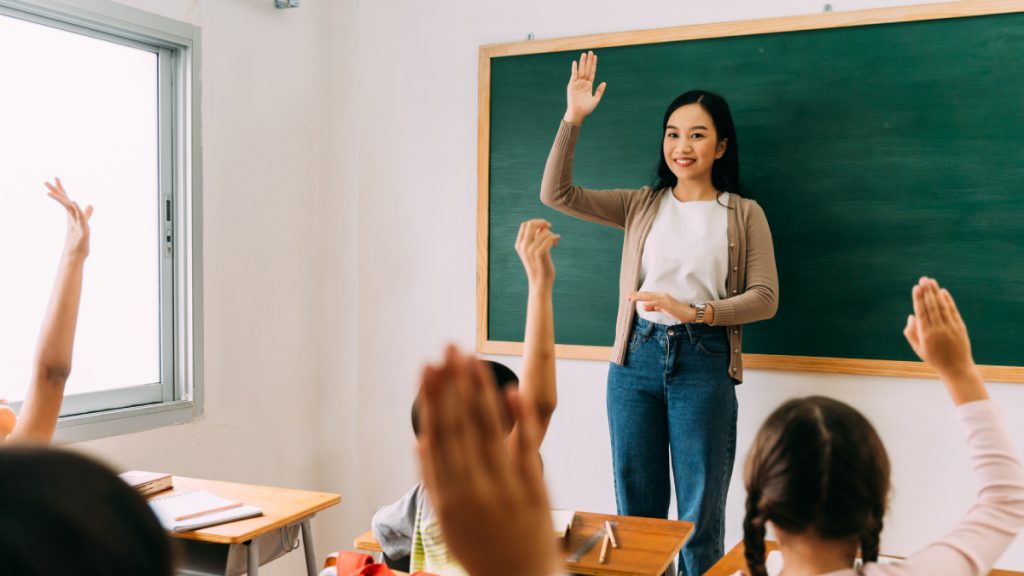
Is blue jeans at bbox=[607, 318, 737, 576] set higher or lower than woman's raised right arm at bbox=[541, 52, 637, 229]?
lower

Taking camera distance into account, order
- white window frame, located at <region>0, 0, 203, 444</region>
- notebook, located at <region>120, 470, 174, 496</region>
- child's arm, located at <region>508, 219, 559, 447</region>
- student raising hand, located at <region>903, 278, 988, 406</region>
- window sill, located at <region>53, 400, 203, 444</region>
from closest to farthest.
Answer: child's arm, located at <region>508, 219, 559, 447</region> → student raising hand, located at <region>903, 278, 988, 406</region> → notebook, located at <region>120, 470, 174, 496</region> → window sill, located at <region>53, 400, 203, 444</region> → white window frame, located at <region>0, 0, 203, 444</region>

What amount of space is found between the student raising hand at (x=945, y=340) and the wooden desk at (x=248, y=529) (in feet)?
5.14

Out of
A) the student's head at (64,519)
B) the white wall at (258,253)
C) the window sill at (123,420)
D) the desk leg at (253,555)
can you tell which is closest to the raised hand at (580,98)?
the white wall at (258,253)

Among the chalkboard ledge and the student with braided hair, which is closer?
the student with braided hair

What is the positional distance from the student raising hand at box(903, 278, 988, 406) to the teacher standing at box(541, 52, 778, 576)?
4.78 feet

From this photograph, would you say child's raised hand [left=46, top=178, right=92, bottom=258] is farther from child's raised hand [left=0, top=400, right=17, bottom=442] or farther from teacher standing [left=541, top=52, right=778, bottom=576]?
teacher standing [left=541, top=52, right=778, bottom=576]

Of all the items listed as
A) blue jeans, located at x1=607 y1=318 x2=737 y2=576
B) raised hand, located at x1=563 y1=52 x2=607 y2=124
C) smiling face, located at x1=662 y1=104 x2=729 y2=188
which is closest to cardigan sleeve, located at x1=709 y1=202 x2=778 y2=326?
blue jeans, located at x1=607 y1=318 x2=737 y2=576

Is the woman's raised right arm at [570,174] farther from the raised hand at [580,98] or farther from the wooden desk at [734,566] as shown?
the wooden desk at [734,566]

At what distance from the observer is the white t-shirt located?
110 inches

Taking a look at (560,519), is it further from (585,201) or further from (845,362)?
(845,362)

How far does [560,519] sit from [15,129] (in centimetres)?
217

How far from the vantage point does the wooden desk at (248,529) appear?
2.05 metres

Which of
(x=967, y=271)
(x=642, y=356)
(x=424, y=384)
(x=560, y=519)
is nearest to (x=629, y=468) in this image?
(x=642, y=356)

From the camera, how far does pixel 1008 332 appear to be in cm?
290
